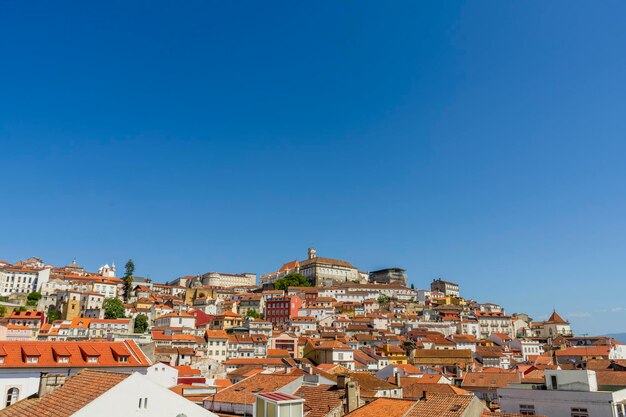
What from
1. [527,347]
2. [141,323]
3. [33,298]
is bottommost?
[527,347]

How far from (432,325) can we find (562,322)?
131ft

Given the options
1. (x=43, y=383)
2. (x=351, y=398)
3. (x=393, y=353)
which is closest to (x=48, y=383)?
(x=43, y=383)

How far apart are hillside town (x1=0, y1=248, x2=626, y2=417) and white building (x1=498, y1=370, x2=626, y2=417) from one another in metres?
0.07

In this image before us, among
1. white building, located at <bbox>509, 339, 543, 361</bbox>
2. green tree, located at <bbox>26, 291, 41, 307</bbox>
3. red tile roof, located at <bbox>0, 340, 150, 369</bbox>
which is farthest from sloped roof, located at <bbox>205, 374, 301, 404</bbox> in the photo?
green tree, located at <bbox>26, 291, 41, 307</bbox>

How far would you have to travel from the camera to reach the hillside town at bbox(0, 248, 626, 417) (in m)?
21.4

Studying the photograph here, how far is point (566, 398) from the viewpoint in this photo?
2805 cm

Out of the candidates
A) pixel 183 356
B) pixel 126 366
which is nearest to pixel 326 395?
pixel 126 366

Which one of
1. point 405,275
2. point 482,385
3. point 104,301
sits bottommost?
point 482,385

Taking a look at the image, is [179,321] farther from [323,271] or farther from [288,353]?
[323,271]

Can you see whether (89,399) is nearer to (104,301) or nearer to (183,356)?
(183,356)

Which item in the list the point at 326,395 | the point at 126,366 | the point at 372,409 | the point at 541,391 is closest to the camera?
the point at 372,409

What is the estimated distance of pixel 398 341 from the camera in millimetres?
90062

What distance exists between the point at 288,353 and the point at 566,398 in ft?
172

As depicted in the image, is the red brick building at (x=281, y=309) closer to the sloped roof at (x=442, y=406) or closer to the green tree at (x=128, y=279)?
the green tree at (x=128, y=279)
